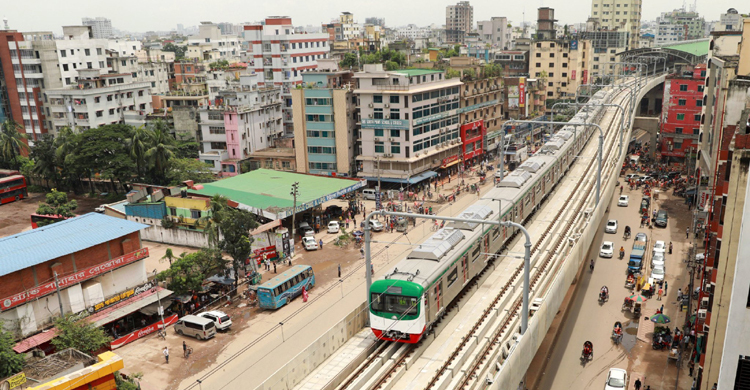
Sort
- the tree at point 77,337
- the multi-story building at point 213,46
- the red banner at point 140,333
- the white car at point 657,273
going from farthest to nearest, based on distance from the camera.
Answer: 1. the multi-story building at point 213,46
2. the white car at point 657,273
3. the red banner at point 140,333
4. the tree at point 77,337

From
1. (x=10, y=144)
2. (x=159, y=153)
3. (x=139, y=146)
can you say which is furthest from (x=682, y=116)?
(x=10, y=144)

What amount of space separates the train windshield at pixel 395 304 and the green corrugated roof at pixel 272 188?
2398 centimetres

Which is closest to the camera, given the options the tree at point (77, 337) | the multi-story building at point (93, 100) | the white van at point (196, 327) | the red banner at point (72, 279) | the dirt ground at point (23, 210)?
the tree at point (77, 337)

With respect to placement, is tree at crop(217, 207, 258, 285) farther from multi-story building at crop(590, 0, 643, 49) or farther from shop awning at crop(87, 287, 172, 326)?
multi-story building at crop(590, 0, 643, 49)

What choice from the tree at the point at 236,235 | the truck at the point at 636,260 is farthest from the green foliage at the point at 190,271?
the truck at the point at 636,260

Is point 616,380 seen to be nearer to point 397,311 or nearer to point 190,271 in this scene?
point 397,311

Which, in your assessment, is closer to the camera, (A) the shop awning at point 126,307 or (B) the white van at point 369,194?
(A) the shop awning at point 126,307

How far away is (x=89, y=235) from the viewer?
110 ft

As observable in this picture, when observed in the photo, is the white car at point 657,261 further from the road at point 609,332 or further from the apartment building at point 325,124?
the apartment building at point 325,124

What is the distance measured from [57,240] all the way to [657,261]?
122 ft

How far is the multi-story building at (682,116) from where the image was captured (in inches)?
2534

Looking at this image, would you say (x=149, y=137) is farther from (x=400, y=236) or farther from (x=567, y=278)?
(x=567, y=278)

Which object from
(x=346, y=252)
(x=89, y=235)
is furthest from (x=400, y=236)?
(x=89, y=235)

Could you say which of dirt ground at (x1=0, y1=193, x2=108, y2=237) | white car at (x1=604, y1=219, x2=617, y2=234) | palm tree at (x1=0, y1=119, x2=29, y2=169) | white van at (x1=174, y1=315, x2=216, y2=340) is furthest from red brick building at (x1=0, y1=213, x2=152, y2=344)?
palm tree at (x1=0, y1=119, x2=29, y2=169)
